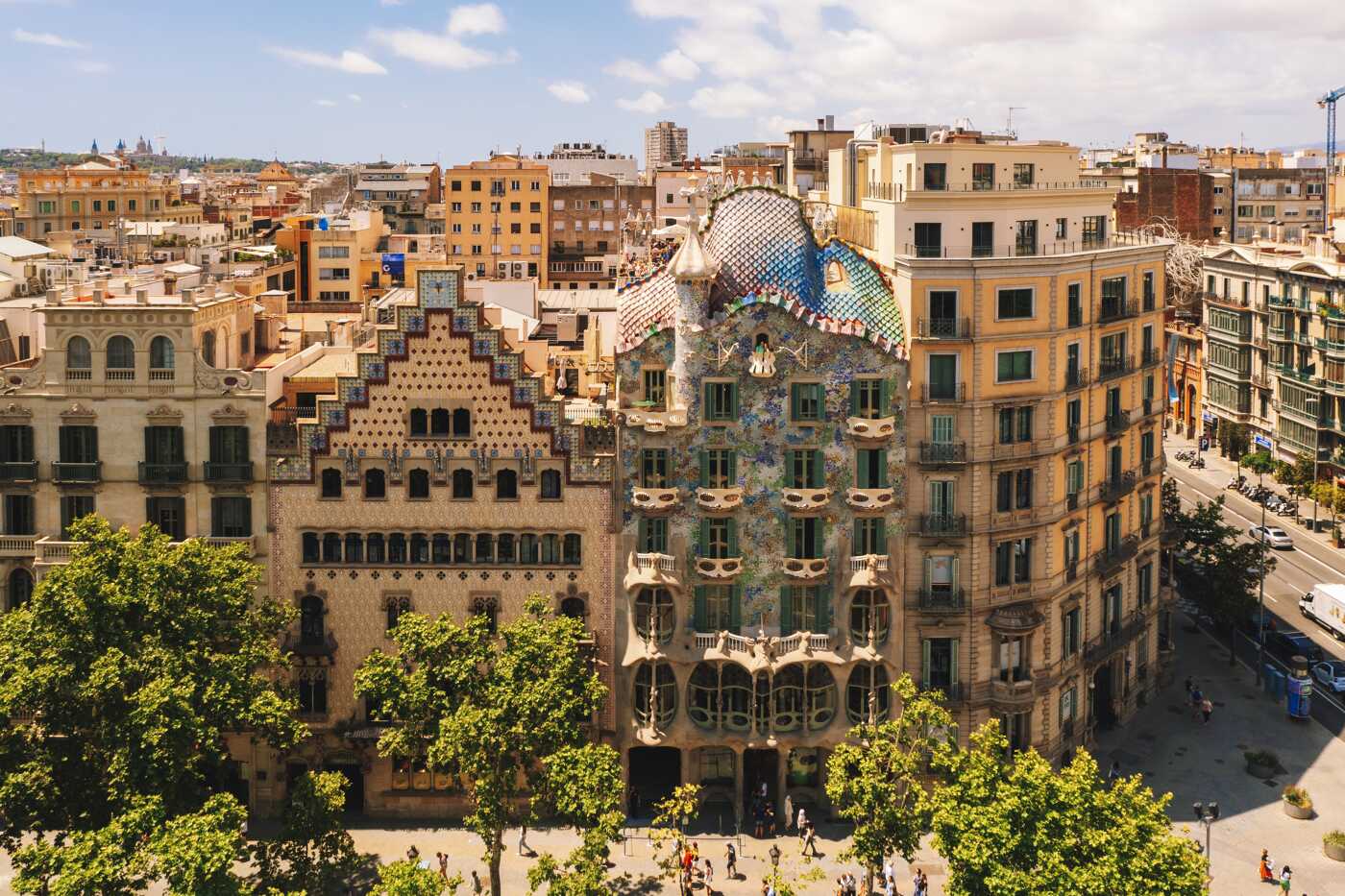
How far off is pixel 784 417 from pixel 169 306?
3397 cm

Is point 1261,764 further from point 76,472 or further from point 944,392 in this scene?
point 76,472

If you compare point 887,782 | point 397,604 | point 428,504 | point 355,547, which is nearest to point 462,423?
point 428,504

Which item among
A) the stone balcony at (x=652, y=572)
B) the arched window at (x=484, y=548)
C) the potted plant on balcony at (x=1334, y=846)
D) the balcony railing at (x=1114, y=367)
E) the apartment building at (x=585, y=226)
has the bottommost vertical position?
the potted plant on balcony at (x=1334, y=846)

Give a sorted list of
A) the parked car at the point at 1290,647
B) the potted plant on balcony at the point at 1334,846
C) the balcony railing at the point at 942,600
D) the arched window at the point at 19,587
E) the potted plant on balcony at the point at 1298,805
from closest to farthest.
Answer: the potted plant on balcony at the point at 1334,846 < the balcony railing at the point at 942,600 < the arched window at the point at 19,587 < the potted plant on balcony at the point at 1298,805 < the parked car at the point at 1290,647

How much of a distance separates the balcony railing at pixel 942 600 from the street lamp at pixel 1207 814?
1639 centimetres

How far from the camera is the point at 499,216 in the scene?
192625 millimetres

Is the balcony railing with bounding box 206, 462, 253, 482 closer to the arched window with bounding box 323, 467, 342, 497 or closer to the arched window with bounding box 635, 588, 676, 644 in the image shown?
the arched window with bounding box 323, 467, 342, 497

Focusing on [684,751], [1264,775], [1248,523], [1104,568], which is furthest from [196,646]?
[1248,523]

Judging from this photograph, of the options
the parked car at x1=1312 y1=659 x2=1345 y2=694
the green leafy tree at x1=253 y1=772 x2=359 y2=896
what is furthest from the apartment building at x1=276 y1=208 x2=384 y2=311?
the parked car at x1=1312 y1=659 x2=1345 y2=694

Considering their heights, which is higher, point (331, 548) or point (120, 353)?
point (120, 353)

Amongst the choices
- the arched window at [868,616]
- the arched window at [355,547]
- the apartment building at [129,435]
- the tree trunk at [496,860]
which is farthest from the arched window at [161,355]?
the arched window at [868,616]

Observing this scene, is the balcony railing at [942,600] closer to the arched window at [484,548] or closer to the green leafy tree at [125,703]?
the arched window at [484,548]

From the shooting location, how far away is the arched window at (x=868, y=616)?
77000mm

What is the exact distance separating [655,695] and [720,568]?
794 centimetres
